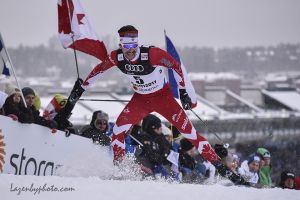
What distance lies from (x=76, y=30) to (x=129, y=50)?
1.61 meters

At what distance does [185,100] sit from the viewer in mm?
7664

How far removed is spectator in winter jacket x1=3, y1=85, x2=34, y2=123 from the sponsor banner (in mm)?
78

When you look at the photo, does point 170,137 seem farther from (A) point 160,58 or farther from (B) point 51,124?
(B) point 51,124

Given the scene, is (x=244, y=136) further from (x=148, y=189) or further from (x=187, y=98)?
(x=148, y=189)

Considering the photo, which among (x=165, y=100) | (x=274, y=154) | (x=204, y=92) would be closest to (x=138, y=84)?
(x=165, y=100)

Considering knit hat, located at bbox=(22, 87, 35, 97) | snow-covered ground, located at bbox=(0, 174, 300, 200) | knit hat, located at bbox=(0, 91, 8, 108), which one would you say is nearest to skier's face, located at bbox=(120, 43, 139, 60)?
knit hat, located at bbox=(22, 87, 35, 97)

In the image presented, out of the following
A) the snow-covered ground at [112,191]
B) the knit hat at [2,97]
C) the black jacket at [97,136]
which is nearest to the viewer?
the snow-covered ground at [112,191]

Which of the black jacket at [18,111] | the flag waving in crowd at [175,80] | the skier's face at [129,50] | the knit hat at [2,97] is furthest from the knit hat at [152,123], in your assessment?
the knit hat at [2,97]

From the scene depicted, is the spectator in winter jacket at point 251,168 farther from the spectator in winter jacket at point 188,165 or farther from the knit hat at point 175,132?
the knit hat at point 175,132

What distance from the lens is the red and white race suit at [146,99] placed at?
7.60m

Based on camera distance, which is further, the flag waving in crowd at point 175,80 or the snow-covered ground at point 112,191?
the flag waving in crowd at point 175,80

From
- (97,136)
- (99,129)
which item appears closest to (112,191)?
(97,136)

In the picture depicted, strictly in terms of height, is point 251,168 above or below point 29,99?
below

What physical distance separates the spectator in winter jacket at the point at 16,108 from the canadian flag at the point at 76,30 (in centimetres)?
185
